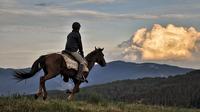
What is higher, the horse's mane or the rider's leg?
the horse's mane

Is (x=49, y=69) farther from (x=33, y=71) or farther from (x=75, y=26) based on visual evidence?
(x=75, y=26)

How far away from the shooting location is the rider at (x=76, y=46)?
2547cm

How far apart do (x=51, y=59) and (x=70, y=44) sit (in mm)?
1604

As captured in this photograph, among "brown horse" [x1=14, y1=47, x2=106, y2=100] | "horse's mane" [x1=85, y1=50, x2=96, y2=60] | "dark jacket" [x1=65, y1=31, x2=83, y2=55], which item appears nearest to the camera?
"brown horse" [x1=14, y1=47, x2=106, y2=100]

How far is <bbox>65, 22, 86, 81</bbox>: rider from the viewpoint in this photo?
25469mm

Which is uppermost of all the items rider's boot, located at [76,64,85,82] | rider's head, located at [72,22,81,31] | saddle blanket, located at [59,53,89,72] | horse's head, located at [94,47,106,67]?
rider's head, located at [72,22,81,31]

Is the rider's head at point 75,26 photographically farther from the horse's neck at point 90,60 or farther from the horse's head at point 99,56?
the horse's head at point 99,56

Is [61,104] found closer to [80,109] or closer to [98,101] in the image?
[80,109]

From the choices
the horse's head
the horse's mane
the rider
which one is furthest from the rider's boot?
the horse's head

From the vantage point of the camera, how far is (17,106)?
1884 centimetres

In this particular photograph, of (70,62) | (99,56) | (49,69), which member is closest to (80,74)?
(70,62)

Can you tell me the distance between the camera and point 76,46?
25531 mm

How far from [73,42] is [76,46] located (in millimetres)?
235

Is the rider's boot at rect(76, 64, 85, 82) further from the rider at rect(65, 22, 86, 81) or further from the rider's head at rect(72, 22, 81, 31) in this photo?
the rider's head at rect(72, 22, 81, 31)
